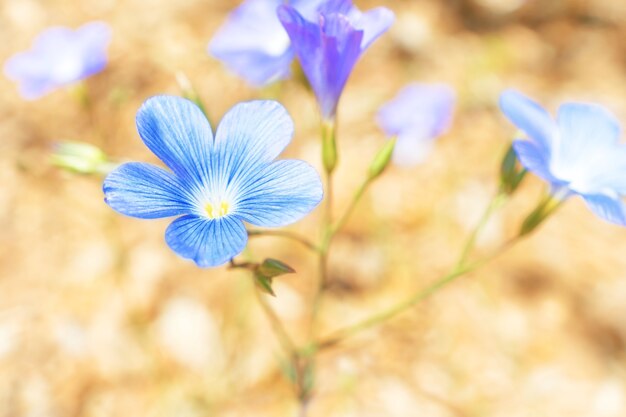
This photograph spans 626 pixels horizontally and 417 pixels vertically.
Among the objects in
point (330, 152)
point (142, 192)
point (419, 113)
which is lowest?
point (419, 113)

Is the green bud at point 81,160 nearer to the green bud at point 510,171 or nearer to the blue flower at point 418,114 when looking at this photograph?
the green bud at point 510,171

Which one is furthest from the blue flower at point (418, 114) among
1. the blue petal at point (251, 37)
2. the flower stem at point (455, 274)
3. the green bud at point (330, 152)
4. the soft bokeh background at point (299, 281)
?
the green bud at point (330, 152)

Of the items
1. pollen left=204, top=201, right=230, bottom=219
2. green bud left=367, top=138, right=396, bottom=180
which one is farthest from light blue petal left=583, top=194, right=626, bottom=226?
pollen left=204, top=201, right=230, bottom=219

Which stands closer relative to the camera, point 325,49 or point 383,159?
point 325,49

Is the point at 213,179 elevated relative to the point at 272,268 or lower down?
elevated

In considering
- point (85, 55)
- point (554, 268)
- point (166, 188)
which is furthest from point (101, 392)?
point (554, 268)

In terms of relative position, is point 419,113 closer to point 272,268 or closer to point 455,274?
point 455,274

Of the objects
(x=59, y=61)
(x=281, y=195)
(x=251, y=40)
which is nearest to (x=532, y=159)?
(x=281, y=195)

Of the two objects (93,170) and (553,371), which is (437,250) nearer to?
(553,371)
